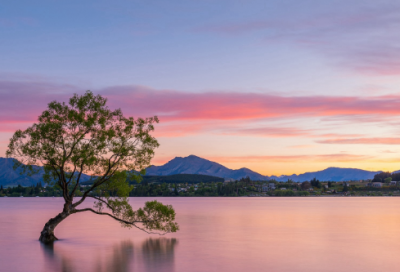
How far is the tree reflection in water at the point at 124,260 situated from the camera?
35.5 m

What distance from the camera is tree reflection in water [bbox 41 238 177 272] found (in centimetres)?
3553

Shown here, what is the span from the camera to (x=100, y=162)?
44969 mm

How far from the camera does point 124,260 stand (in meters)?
39.6

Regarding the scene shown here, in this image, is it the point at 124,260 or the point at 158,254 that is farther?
the point at 158,254

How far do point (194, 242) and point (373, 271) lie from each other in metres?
22.5

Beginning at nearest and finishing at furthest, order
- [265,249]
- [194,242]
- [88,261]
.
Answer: [88,261]
[265,249]
[194,242]

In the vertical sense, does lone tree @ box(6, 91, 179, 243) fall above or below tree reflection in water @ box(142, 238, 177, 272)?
above

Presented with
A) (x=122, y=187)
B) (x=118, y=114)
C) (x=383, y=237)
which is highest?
(x=118, y=114)

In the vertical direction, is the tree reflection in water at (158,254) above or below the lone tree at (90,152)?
below

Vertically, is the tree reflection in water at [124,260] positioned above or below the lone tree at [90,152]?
below

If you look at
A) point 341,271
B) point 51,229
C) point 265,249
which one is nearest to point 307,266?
point 341,271

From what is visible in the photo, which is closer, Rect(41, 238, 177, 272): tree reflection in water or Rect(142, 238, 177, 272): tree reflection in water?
Rect(41, 238, 177, 272): tree reflection in water

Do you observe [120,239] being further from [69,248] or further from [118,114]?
[118,114]

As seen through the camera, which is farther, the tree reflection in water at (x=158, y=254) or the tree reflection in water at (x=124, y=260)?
the tree reflection in water at (x=158, y=254)
